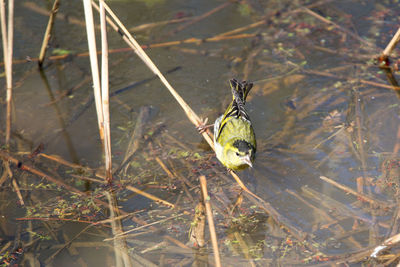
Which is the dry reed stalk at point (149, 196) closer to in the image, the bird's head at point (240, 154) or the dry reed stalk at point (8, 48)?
the bird's head at point (240, 154)

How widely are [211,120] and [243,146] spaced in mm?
1443

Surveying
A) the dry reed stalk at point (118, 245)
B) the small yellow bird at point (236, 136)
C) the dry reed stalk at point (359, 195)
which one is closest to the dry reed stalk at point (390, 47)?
the small yellow bird at point (236, 136)

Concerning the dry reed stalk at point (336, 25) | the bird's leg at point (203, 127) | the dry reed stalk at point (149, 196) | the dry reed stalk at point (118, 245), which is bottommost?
the dry reed stalk at point (118, 245)

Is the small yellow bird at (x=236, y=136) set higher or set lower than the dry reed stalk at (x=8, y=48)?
lower

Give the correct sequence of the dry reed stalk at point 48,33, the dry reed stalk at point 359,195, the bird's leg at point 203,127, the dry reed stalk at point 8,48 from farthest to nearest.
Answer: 1. the dry reed stalk at point 48,33
2. the bird's leg at point 203,127
3. the dry reed stalk at point 8,48
4. the dry reed stalk at point 359,195

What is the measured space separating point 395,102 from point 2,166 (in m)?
5.32

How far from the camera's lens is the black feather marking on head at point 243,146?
5.15 meters

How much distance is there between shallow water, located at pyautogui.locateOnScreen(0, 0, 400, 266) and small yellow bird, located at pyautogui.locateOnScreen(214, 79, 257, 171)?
1.01 ft

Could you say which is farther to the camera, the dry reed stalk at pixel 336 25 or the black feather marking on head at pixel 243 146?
the dry reed stalk at pixel 336 25

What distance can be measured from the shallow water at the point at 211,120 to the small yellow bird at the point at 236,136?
1.01 ft

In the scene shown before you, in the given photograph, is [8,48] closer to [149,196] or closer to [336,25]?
[149,196]

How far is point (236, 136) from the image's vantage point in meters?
5.75

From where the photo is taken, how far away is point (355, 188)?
531 centimetres

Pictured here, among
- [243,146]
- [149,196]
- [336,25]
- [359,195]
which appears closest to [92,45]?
[149,196]
